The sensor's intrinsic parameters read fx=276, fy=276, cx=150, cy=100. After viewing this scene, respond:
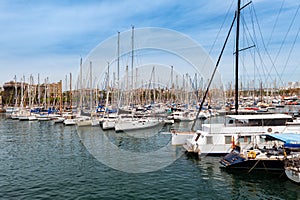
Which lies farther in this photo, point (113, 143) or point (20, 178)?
point (113, 143)

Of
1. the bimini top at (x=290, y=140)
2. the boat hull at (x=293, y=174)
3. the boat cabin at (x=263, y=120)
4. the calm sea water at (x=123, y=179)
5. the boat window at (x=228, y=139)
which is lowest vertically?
the calm sea water at (x=123, y=179)

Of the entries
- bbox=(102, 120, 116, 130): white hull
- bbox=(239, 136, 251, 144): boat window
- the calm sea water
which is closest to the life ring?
the calm sea water

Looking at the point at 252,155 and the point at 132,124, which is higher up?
the point at 132,124

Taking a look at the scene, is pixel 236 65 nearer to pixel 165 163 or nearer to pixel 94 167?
pixel 165 163

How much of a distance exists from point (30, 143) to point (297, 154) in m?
32.7

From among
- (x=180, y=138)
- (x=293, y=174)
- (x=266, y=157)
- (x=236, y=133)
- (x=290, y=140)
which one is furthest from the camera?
(x=180, y=138)

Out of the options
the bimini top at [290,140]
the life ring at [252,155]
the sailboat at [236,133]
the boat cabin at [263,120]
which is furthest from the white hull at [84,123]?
the bimini top at [290,140]

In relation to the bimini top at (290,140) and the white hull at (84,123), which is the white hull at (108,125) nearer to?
the white hull at (84,123)

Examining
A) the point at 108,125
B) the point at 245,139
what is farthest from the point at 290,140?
the point at 108,125

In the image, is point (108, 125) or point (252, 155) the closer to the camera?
point (252, 155)

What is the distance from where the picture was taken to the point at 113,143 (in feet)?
122

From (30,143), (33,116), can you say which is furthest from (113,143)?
(33,116)

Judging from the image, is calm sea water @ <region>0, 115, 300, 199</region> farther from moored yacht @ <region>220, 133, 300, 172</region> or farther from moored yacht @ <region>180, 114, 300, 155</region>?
moored yacht @ <region>180, 114, 300, 155</region>

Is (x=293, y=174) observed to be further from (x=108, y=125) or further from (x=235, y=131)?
(x=108, y=125)
